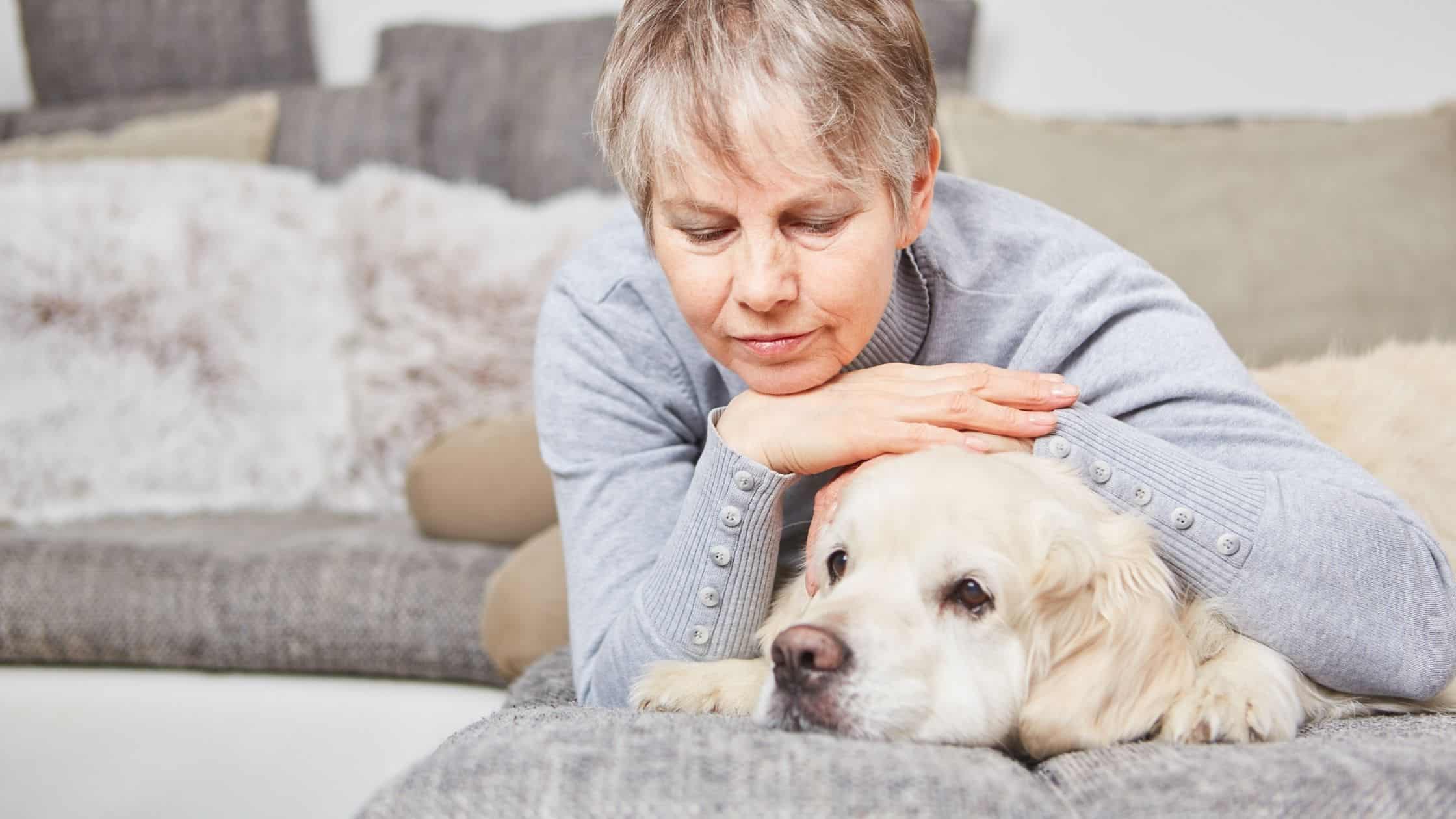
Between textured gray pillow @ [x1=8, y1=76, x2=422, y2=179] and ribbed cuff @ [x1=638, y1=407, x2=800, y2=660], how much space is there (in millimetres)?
1901

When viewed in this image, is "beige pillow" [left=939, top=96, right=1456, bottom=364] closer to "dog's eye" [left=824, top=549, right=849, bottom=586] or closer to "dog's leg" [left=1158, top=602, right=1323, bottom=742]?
"dog's leg" [left=1158, top=602, right=1323, bottom=742]

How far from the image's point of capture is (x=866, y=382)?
1.21 m

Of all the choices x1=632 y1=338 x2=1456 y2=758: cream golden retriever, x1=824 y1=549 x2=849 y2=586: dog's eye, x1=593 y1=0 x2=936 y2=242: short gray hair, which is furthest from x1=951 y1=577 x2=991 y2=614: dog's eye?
x1=593 y1=0 x2=936 y2=242: short gray hair

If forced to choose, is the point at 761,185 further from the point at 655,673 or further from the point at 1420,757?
the point at 1420,757

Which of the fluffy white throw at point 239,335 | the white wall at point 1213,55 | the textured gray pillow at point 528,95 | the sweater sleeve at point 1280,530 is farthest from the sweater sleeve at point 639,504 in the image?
the white wall at point 1213,55

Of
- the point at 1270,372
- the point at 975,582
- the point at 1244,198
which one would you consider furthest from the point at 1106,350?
the point at 1244,198

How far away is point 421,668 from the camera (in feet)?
6.30

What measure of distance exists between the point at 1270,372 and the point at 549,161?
5.84 ft

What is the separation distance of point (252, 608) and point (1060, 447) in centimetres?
148

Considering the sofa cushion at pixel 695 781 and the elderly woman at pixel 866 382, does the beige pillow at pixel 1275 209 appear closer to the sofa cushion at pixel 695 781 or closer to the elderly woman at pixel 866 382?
the elderly woman at pixel 866 382

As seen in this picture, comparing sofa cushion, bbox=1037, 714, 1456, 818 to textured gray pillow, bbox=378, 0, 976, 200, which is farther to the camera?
textured gray pillow, bbox=378, 0, 976, 200

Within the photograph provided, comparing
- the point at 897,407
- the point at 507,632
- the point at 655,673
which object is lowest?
the point at 507,632

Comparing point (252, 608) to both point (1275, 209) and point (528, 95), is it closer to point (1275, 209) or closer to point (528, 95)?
point (528, 95)

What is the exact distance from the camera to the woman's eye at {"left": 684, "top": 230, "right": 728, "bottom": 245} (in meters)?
1.10
